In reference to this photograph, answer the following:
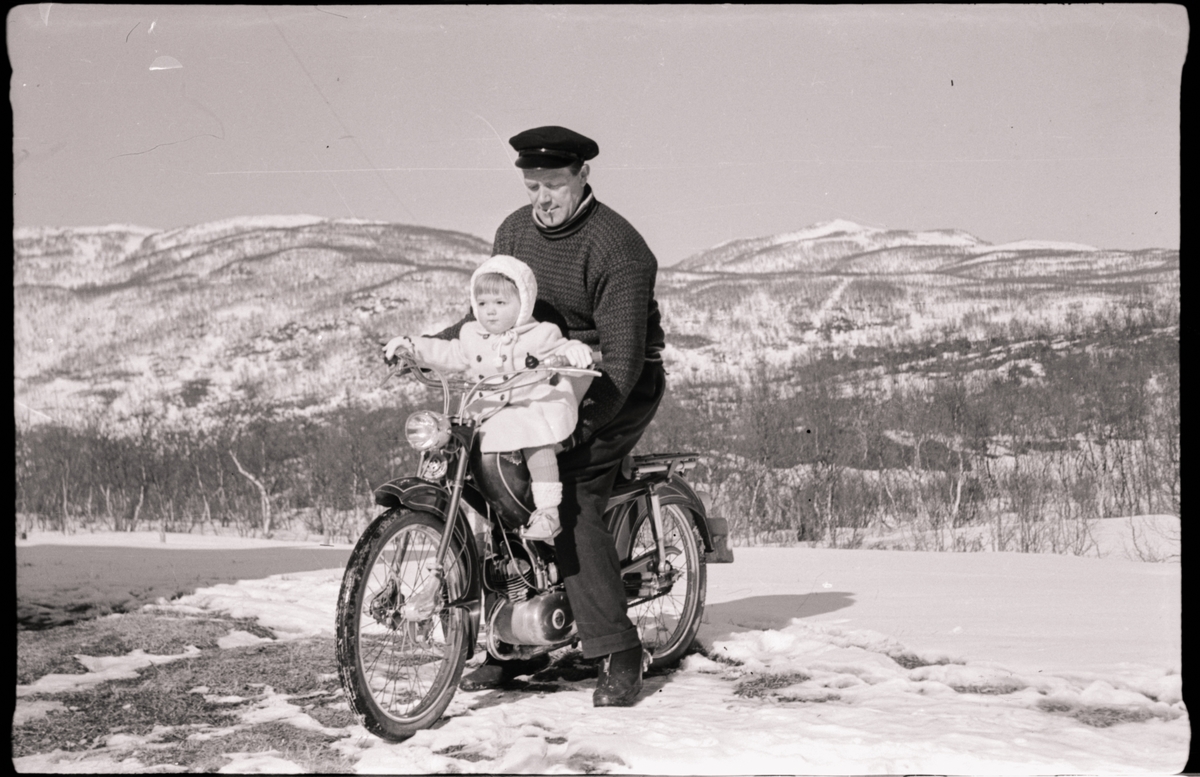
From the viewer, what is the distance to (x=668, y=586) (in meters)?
5.18

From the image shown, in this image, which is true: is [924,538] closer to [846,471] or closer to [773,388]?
[846,471]

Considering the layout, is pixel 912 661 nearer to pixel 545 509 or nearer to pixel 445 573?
pixel 545 509

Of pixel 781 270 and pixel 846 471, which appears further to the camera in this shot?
pixel 781 270

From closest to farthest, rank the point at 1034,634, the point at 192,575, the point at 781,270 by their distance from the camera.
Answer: the point at 1034,634, the point at 192,575, the point at 781,270

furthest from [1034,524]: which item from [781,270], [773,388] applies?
[781,270]

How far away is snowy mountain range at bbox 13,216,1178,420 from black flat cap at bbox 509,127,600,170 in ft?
50.5

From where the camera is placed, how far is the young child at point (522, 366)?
14.1 feet

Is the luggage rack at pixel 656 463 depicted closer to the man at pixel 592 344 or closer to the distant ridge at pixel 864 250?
the man at pixel 592 344

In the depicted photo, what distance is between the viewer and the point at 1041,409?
1614cm

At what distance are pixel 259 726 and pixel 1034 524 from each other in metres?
7.38

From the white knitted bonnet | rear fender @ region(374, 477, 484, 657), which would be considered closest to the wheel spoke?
rear fender @ region(374, 477, 484, 657)

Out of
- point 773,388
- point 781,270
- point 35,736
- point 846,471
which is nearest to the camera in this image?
point 35,736

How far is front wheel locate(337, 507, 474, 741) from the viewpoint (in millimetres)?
3883

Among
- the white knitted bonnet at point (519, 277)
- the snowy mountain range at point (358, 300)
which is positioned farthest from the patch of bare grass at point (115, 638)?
the snowy mountain range at point (358, 300)
